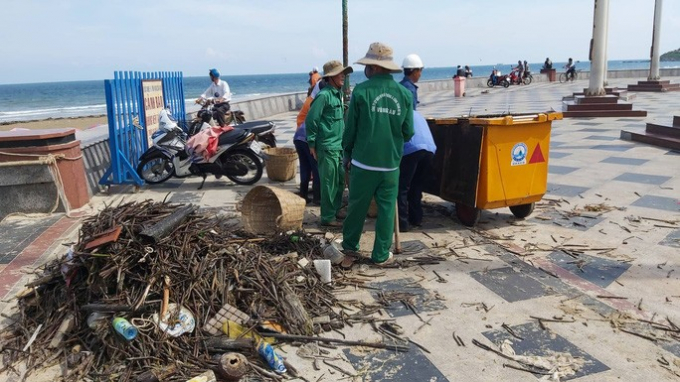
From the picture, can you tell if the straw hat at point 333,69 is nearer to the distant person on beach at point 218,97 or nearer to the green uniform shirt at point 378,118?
the green uniform shirt at point 378,118

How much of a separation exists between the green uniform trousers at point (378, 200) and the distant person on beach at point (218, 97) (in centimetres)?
750

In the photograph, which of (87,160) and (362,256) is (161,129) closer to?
(87,160)

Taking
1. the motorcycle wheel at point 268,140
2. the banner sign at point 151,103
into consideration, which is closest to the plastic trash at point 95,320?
the banner sign at point 151,103

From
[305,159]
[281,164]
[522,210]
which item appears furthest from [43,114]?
[522,210]

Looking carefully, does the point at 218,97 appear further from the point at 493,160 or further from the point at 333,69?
the point at 493,160

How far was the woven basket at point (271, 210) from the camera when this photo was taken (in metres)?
4.65

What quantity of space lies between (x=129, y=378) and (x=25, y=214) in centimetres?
408

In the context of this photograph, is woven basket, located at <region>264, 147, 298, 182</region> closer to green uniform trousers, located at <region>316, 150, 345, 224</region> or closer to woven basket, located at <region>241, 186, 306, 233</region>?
green uniform trousers, located at <region>316, 150, 345, 224</region>

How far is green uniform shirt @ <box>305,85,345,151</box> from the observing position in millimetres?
5199

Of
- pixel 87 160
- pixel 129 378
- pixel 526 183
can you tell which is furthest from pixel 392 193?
pixel 87 160

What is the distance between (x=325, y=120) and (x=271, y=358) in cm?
295

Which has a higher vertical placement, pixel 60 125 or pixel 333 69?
pixel 333 69

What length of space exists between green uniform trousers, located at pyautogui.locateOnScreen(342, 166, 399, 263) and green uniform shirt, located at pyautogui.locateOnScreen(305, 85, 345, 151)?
109 cm

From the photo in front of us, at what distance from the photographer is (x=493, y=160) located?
501cm
